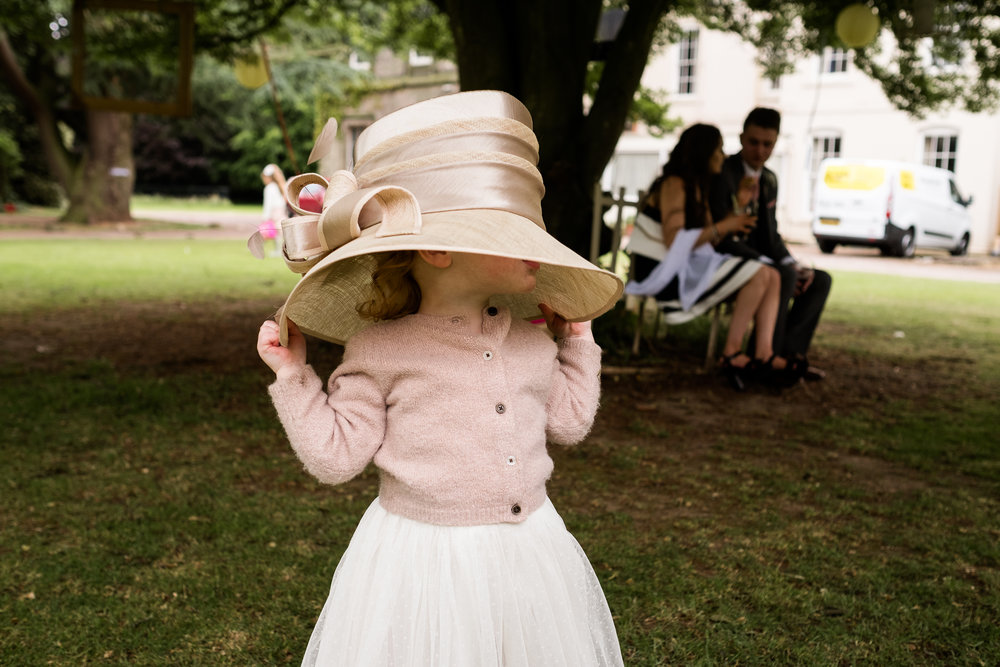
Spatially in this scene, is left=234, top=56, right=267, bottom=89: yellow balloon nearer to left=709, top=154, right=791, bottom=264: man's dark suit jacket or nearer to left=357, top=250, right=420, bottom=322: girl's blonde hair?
left=709, top=154, right=791, bottom=264: man's dark suit jacket

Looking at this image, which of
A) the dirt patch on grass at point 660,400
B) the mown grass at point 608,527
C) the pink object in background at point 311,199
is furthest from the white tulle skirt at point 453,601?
the dirt patch on grass at point 660,400

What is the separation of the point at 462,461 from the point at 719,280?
4.52m

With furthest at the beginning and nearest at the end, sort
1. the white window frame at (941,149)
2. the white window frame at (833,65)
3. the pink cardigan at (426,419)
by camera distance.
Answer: the white window frame at (833,65)
the white window frame at (941,149)
the pink cardigan at (426,419)

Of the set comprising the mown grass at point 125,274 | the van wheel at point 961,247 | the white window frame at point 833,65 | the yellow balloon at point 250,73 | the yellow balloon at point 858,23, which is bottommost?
the van wheel at point 961,247

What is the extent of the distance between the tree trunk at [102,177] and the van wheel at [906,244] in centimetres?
1840

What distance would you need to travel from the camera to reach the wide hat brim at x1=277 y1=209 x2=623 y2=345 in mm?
1585

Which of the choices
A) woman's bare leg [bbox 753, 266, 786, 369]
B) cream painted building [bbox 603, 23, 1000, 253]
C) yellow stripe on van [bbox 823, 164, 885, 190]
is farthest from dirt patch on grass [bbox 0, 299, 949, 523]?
cream painted building [bbox 603, 23, 1000, 253]

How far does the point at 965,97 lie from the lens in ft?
35.4

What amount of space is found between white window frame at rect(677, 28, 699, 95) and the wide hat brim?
27.1 metres

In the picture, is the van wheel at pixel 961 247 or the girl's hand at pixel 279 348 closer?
the girl's hand at pixel 279 348

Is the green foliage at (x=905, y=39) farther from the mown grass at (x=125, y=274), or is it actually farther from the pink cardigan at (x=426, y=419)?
the pink cardigan at (x=426, y=419)

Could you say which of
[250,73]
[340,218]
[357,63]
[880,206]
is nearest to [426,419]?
[340,218]

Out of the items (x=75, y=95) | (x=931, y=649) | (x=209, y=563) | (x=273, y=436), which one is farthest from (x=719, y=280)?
(x=75, y=95)

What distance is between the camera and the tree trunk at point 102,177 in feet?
72.5
